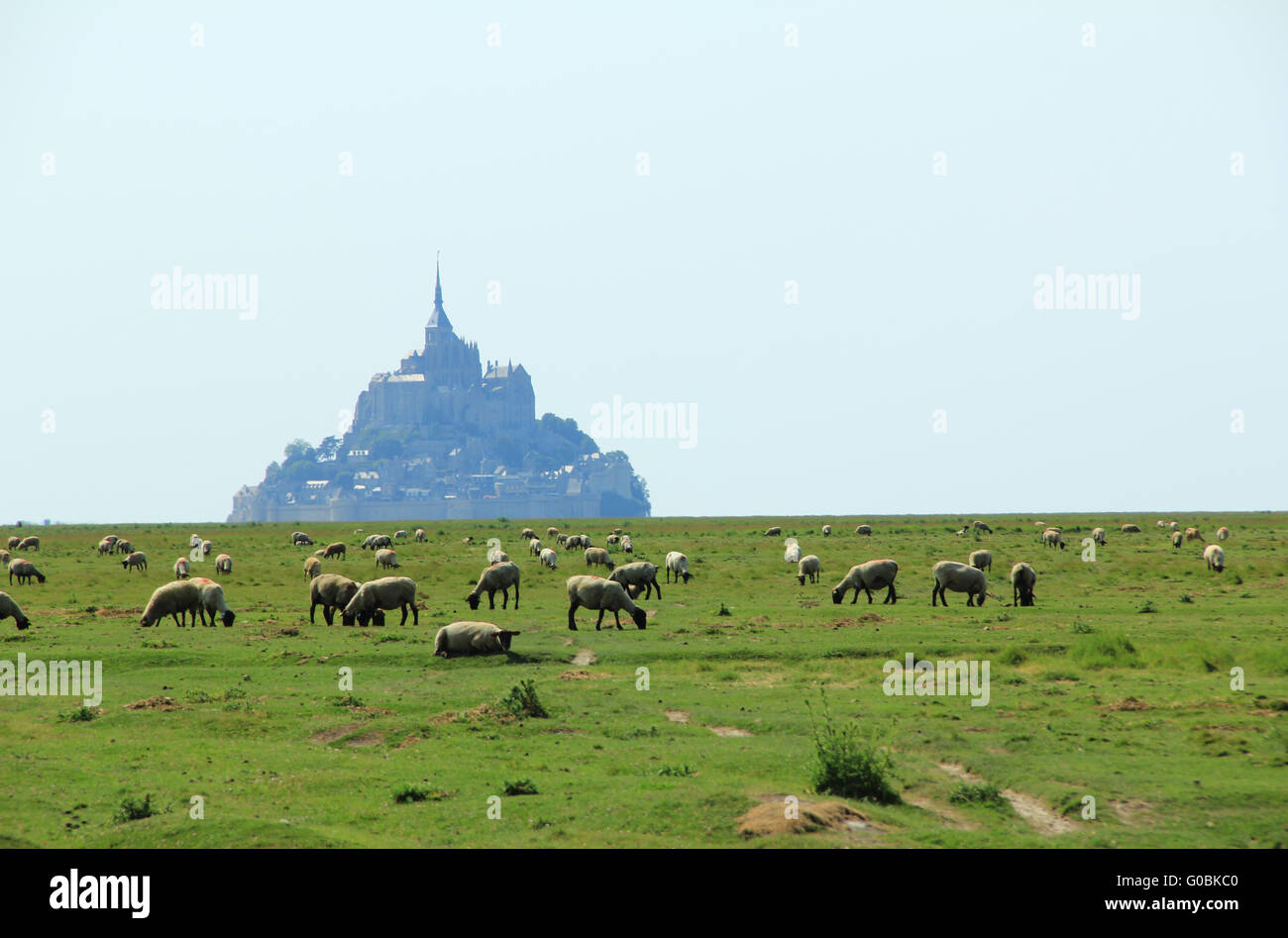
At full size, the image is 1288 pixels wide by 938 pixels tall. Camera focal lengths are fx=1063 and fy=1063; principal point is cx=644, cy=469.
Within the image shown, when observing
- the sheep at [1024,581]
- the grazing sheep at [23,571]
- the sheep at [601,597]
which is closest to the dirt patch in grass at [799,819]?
the sheep at [601,597]

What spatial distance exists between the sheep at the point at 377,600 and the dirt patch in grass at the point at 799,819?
23.5 m

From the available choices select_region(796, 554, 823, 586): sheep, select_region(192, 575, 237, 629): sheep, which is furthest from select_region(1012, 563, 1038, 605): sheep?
select_region(192, 575, 237, 629): sheep

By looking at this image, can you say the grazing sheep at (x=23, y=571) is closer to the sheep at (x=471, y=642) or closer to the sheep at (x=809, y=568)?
the sheep at (x=471, y=642)

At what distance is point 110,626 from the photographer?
3744 cm

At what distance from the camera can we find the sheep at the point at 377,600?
37.5 meters

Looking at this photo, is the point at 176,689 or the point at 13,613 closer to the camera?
the point at 176,689

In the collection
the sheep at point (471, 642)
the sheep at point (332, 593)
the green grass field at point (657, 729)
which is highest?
the sheep at point (332, 593)

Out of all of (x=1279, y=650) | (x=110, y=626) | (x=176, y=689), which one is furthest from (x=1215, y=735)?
(x=110, y=626)

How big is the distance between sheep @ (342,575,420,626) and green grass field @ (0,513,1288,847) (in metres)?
0.83

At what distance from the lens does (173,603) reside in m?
38.5

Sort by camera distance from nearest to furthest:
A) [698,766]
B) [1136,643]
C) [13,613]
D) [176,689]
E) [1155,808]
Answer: [1155,808], [698,766], [176,689], [1136,643], [13,613]
